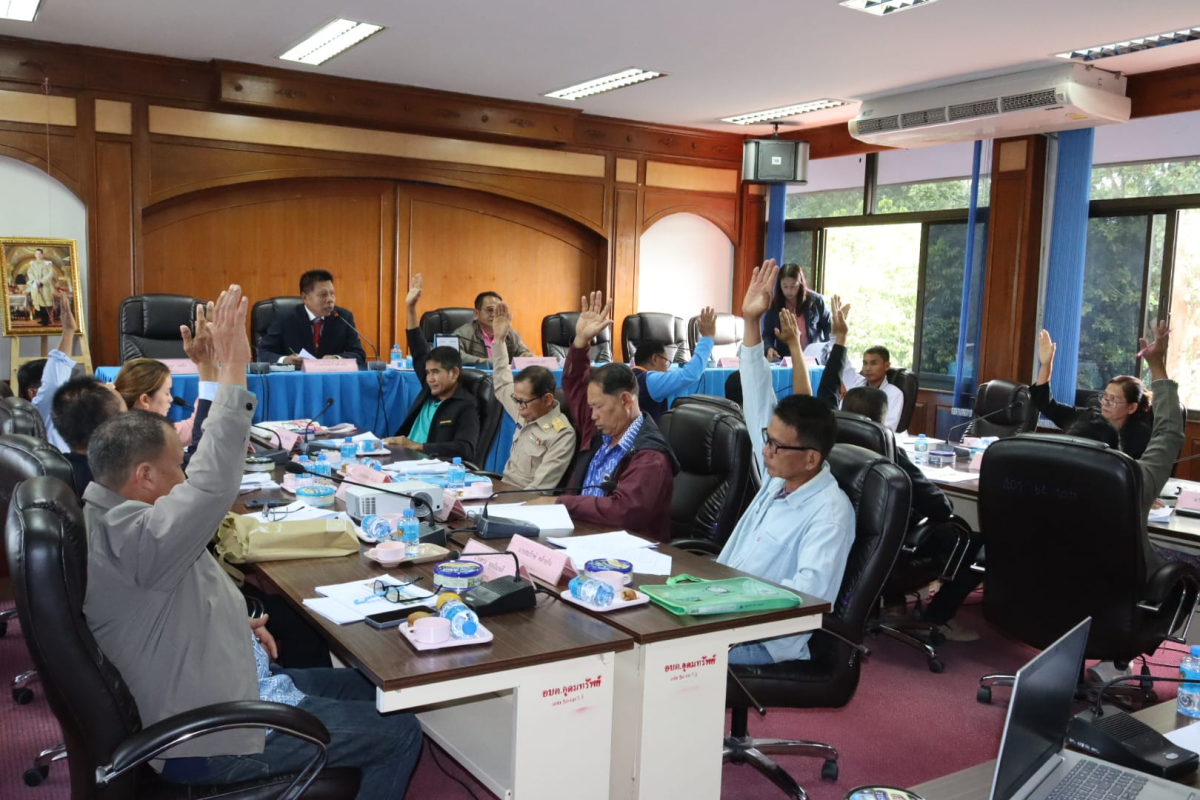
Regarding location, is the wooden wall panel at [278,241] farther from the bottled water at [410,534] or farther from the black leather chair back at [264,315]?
the bottled water at [410,534]

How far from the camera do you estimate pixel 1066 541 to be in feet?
10.00

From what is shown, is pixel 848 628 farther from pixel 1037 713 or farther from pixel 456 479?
pixel 456 479

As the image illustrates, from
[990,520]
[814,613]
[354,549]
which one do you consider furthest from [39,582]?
[990,520]

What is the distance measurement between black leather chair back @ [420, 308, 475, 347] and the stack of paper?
4.63 meters

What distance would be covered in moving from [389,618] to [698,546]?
132cm

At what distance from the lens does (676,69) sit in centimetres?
679

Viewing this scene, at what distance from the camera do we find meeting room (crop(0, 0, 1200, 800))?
1.90 m

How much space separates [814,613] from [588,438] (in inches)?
64.9

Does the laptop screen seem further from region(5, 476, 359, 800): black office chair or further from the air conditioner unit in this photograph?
the air conditioner unit

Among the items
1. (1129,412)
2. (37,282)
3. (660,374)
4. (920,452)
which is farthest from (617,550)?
(37,282)

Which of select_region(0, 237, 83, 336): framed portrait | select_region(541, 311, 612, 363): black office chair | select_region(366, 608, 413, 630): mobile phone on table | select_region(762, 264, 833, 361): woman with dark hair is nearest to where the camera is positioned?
select_region(366, 608, 413, 630): mobile phone on table

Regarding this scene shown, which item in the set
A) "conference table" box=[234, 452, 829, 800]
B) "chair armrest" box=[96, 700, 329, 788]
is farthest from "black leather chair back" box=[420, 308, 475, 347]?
"chair armrest" box=[96, 700, 329, 788]

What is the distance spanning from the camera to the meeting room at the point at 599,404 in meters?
1.90

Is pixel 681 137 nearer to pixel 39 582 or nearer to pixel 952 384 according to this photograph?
pixel 952 384
